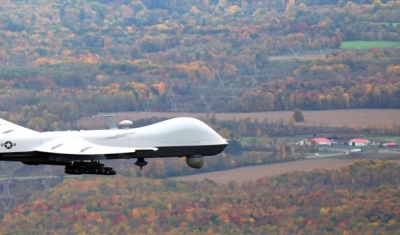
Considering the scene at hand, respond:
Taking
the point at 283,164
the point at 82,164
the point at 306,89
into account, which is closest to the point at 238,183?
the point at 283,164

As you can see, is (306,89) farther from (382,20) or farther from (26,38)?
(26,38)

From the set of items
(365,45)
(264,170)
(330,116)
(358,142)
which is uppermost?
(365,45)

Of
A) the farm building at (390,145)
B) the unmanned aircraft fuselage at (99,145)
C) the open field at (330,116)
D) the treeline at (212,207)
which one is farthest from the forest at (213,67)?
the unmanned aircraft fuselage at (99,145)

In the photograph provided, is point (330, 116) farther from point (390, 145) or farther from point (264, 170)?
point (264, 170)

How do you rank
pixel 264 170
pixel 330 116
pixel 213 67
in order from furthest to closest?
pixel 213 67 < pixel 330 116 < pixel 264 170

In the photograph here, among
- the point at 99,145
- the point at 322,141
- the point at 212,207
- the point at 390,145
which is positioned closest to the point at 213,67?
the point at 322,141

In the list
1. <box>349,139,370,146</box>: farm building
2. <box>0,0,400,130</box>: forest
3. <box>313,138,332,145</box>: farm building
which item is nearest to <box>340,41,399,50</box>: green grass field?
<box>0,0,400,130</box>: forest
